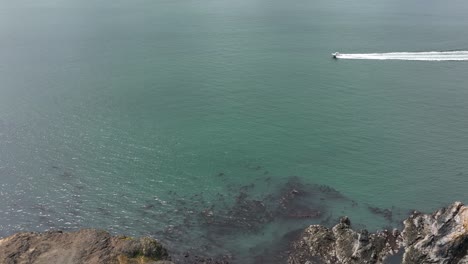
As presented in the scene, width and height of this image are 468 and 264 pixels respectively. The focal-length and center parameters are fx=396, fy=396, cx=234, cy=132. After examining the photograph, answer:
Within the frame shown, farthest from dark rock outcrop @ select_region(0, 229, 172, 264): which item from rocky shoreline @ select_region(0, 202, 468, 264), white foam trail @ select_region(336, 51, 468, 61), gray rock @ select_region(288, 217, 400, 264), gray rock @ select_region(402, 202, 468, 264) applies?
white foam trail @ select_region(336, 51, 468, 61)

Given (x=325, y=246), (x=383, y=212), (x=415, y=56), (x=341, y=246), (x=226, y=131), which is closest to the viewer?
(x=341, y=246)

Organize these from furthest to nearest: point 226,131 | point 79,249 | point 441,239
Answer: point 226,131, point 441,239, point 79,249

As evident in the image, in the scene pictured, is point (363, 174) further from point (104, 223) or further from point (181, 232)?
point (104, 223)

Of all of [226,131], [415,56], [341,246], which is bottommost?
[341,246]

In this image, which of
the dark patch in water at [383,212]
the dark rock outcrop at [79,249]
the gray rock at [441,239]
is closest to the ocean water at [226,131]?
the dark patch in water at [383,212]

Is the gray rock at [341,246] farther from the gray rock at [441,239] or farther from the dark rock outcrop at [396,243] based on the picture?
the gray rock at [441,239]

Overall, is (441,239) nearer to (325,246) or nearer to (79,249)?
(325,246)

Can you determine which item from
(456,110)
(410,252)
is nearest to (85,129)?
(410,252)

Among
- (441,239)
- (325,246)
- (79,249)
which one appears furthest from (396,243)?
(79,249)
